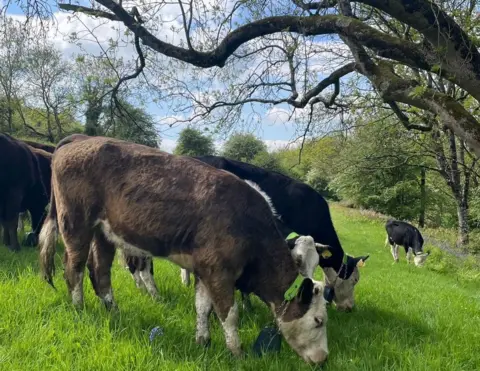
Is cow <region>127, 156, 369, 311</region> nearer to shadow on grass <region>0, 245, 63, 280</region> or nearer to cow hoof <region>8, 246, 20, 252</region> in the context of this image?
shadow on grass <region>0, 245, 63, 280</region>

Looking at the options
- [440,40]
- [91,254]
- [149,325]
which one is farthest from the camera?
[91,254]

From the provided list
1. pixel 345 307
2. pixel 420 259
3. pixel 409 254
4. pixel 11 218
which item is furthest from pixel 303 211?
pixel 409 254

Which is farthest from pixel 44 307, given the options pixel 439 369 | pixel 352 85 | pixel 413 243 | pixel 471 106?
pixel 471 106

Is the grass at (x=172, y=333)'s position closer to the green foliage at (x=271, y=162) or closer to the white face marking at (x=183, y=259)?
the white face marking at (x=183, y=259)

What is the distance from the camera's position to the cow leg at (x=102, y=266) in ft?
18.2

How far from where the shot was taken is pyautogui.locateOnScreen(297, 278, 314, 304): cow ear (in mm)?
4508

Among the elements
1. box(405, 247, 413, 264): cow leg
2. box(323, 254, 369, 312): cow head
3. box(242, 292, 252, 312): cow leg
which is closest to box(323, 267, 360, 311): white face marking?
box(323, 254, 369, 312): cow head

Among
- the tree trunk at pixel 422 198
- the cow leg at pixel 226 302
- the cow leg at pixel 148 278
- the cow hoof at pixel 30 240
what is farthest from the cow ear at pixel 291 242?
the tree trunk at pixel 422 198

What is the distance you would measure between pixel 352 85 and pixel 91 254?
791cm

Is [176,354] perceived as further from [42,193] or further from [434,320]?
[42,193]

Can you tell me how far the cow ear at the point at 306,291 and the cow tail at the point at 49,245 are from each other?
10.7 ft

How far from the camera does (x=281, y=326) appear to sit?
4688mm

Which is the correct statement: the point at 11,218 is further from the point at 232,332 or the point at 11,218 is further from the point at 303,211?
the point at 232,332

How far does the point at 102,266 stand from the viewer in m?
5.70
